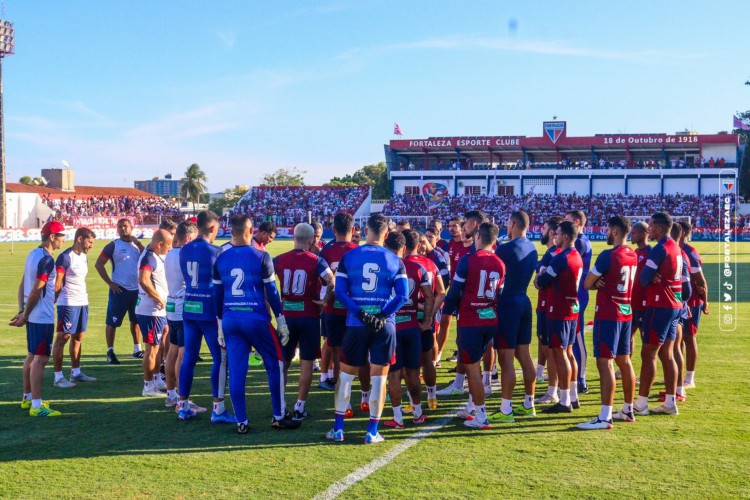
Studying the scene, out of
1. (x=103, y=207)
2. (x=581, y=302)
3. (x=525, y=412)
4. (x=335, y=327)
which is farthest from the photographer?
(x=103, y=207)

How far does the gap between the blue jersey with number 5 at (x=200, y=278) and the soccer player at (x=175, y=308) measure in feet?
2.00

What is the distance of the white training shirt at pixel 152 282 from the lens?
9.25 m

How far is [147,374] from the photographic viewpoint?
29.8ft

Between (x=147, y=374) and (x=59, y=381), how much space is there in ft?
4.80

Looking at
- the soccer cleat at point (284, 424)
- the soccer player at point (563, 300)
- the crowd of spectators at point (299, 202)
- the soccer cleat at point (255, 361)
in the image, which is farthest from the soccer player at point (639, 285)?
the crowd of spectators at point (299, 202)

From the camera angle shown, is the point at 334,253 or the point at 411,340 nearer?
the point at 411,340

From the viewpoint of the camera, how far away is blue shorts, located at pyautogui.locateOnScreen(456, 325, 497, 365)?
24.7 feet

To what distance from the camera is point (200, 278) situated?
7820mm

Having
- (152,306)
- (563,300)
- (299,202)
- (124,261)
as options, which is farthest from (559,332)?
(299,202)

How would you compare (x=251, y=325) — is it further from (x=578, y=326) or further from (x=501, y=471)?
(x=578, y=326)

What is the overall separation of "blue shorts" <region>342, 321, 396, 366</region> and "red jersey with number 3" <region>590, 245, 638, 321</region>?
95.2 inches

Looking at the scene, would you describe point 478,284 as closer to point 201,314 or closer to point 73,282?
point 201,314

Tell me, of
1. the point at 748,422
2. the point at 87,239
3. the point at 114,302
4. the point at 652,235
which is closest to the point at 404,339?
the point at 652,235

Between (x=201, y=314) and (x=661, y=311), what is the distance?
5.27 m
